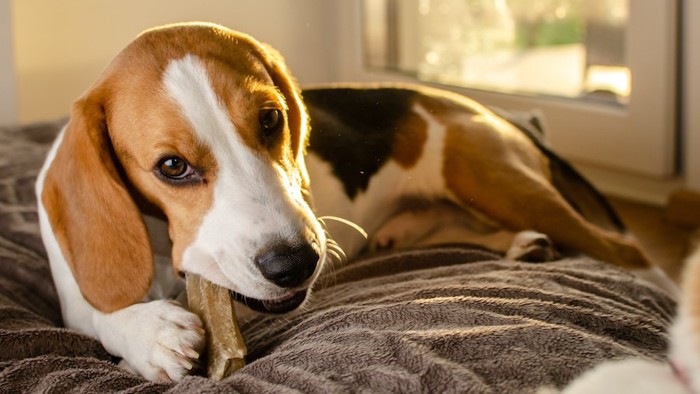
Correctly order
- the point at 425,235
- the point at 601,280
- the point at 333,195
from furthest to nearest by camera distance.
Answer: the point at 425,235, the point at 333,195, the point at 601,280

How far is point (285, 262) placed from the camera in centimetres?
174

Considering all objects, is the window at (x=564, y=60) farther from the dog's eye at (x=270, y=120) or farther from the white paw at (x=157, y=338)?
the white paw at (x=157, y=338)

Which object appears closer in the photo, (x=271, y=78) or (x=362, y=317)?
(x=362, y=317)

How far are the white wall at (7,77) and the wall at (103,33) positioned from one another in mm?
25

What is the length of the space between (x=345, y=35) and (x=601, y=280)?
5.82ft

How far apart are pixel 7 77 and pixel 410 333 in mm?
2129

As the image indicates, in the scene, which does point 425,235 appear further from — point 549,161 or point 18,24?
point 18,24

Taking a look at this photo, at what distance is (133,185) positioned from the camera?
196cm

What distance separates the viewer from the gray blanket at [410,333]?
1579 mm

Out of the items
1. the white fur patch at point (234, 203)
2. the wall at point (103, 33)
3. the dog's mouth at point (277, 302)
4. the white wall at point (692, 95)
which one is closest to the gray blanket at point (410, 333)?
the dog's mouth at point (277, 302)

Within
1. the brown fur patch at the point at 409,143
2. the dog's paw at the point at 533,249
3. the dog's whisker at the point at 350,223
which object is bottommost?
the dog's paw at the point at 533,249

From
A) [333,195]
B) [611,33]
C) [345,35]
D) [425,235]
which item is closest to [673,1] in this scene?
[611,33]

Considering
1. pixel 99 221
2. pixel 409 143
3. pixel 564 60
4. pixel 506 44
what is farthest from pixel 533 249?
pixel 506 44

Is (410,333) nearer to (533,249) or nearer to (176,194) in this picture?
(176,194)
